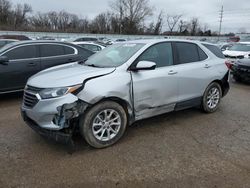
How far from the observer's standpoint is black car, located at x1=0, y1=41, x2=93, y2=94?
598 cm

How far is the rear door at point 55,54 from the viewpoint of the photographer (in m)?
6.55

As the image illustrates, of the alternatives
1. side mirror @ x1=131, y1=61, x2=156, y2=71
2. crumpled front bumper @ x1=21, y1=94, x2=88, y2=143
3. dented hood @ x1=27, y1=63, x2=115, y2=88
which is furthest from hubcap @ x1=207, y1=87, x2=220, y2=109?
crumpled front bumper @ x1=21, y1=94, x2=88, y2=143

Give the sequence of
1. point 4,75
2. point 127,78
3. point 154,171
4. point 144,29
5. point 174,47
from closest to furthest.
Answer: point 154,171 → point 127,78 → point 174,47 → point 4,75 → point 144,29

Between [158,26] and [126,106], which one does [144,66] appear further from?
[158,26]

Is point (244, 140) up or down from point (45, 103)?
down

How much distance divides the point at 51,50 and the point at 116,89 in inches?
152

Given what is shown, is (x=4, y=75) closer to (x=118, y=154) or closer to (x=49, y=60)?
(x=49, y=60)

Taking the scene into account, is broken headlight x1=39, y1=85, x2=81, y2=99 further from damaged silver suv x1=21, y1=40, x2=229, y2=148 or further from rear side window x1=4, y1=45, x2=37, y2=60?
rear side window x1=4, y1=45, x2=37, y2=60

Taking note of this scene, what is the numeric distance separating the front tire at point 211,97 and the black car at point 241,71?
3854 mm

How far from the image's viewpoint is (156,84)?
13.4ft

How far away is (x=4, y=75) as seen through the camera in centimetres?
592

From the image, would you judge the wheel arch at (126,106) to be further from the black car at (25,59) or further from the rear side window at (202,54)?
the black car at (25,59)

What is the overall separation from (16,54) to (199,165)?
17.0 ft

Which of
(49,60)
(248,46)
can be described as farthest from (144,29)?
(49,60)
